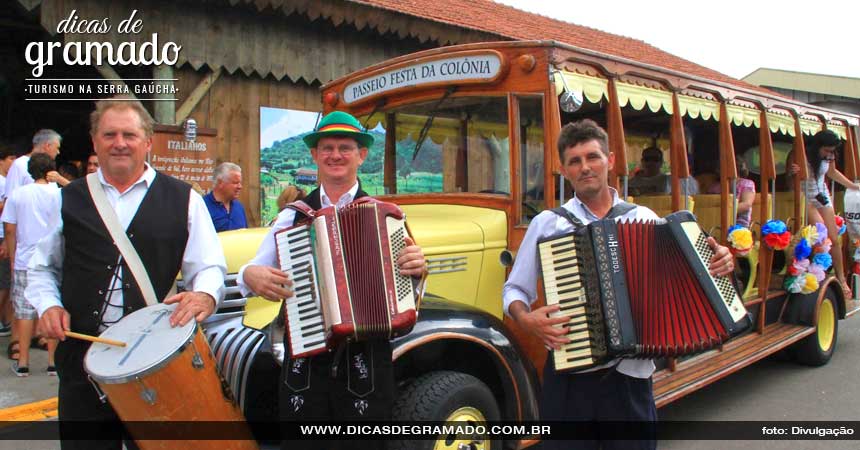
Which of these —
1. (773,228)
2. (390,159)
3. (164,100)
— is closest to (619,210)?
(390,159)

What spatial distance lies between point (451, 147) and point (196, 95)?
4677 mm

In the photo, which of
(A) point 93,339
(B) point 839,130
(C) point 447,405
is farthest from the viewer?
(B) point 839,130

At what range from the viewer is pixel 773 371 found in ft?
19.8

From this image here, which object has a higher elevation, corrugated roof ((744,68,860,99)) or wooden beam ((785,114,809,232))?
corrugated roof ((744,68,860,99))

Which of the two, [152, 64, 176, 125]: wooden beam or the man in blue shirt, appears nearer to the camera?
the man in blue shirt

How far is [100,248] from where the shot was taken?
2264mm

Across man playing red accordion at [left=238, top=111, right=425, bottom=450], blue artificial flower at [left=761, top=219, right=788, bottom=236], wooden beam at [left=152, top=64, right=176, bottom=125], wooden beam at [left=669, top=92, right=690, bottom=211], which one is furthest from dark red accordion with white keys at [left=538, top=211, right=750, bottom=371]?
wooden beam at [left=152, top=64, right=176, bottom=125]

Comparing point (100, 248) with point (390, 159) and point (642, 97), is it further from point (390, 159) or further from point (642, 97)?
point (642, 97)

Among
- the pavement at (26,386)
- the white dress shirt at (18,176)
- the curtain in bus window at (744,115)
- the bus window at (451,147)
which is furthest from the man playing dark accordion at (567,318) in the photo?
the white dress shirt at (18,176)

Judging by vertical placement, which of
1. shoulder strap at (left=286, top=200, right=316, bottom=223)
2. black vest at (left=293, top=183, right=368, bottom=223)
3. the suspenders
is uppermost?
black vest at (left=293, top=183, right=368, bottom=223)

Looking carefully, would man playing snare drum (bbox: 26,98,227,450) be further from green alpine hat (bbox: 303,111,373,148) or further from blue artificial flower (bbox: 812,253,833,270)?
blue artificial flower (bbox: 812,253,833,270)

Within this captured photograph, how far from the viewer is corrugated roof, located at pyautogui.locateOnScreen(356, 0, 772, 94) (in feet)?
30.6

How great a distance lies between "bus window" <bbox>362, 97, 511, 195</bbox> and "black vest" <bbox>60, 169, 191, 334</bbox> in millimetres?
2010

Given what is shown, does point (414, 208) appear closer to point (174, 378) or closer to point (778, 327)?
point (174, 378)
